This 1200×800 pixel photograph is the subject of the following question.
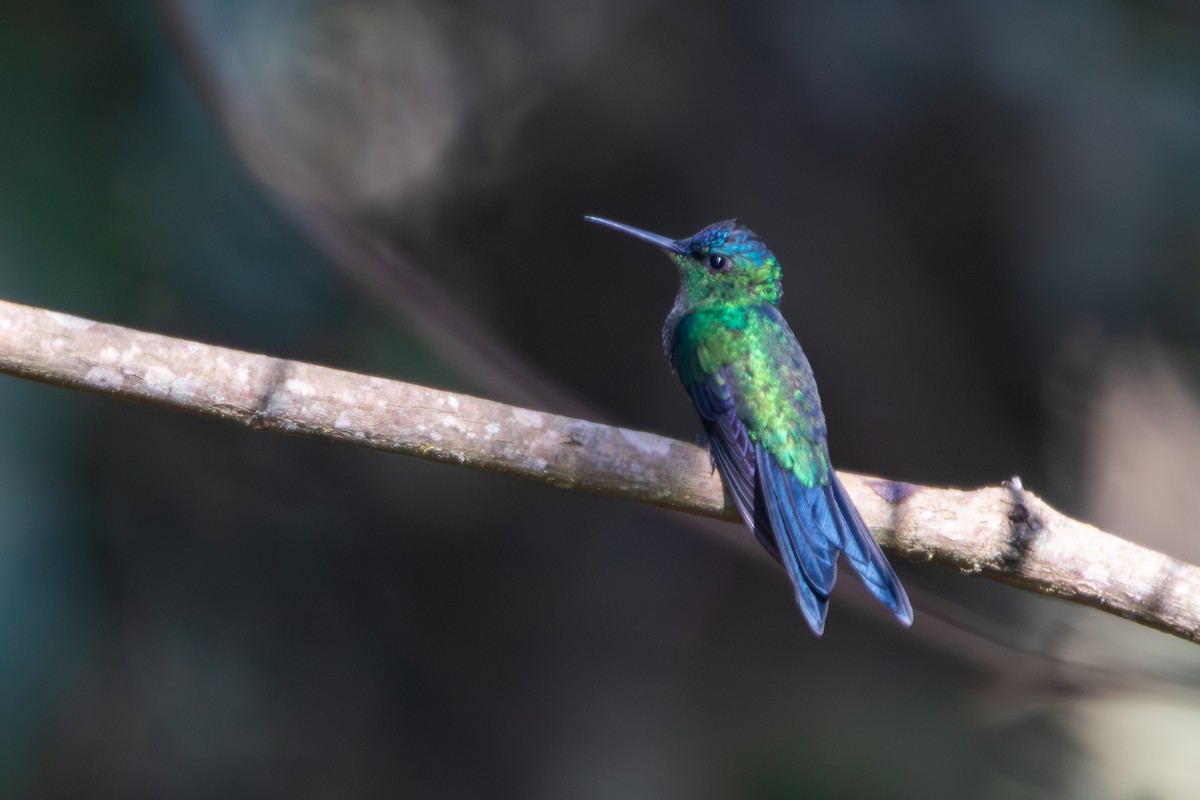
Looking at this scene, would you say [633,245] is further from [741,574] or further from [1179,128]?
[1179,128]

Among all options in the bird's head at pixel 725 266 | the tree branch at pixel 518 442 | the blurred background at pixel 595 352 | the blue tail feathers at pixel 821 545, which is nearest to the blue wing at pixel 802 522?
the blue tail feathers at pixel 821 545

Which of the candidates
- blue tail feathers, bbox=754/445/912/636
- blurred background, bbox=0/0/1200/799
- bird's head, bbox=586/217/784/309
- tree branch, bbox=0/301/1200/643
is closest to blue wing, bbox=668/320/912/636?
blue tail feathers, bbox=754/445/912/636

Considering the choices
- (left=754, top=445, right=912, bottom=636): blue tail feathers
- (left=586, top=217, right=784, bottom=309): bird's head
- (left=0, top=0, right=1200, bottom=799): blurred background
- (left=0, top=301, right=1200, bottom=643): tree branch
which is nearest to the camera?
(left=0, top=301, right=1200, bottom=643): tree branch

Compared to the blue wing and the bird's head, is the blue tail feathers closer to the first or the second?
the blue wing

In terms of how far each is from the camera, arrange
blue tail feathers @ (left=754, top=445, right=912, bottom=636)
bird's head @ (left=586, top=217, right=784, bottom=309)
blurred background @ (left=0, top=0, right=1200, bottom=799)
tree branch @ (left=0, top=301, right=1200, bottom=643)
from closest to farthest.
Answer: tree branch @ (left=0, top=301, right=1200, bottom=643)
blue tail feathers @ (left=754, top=445, right=912, bottom=636)
bird's head @ (left=586, top=217, right=784, bottom=309)
blurred background @ (left=0, top=0, right=1200, bottom=799)

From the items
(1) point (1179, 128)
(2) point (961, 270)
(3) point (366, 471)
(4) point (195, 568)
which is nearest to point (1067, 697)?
(2) point (961, 270)

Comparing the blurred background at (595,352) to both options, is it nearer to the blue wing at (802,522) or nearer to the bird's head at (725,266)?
the bird's head at (725,266)
